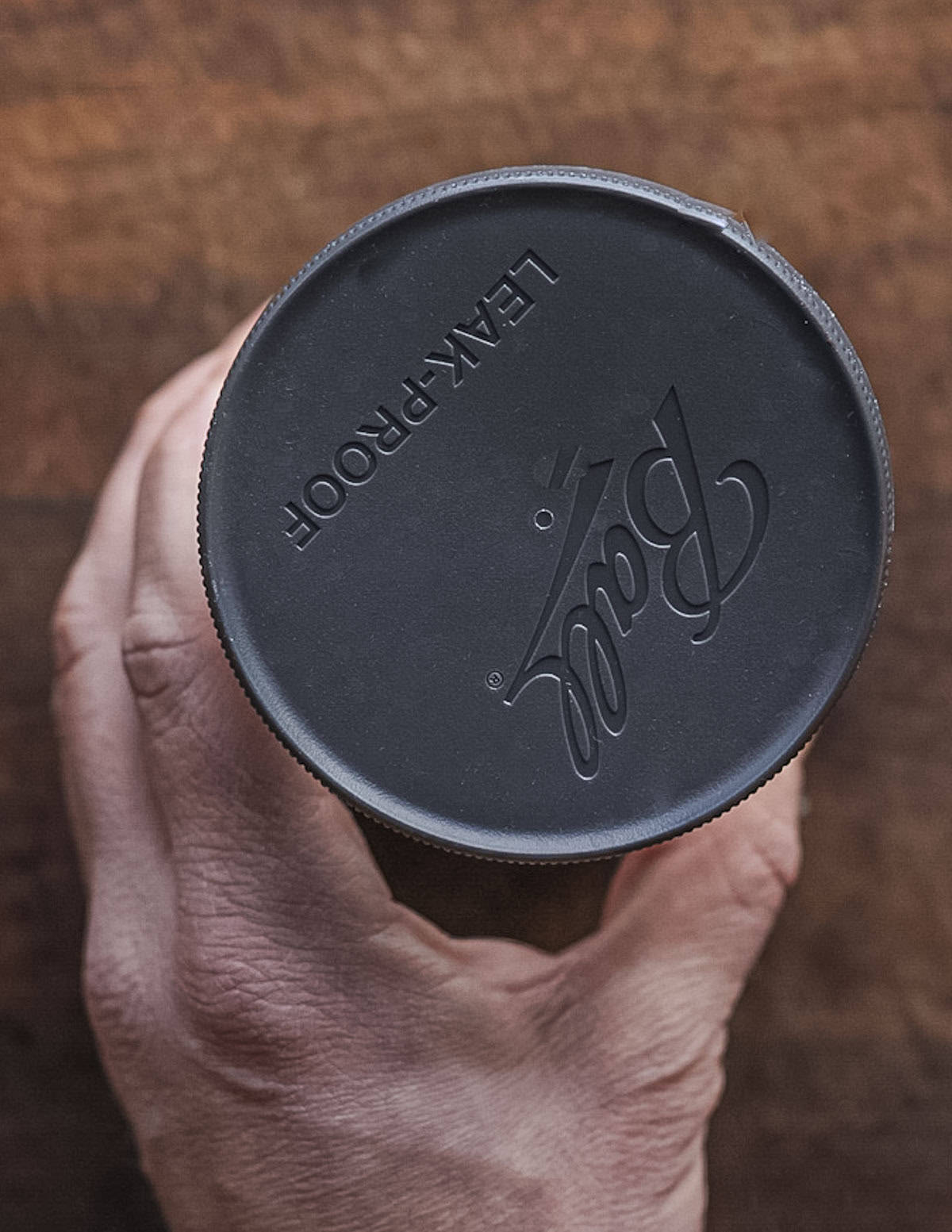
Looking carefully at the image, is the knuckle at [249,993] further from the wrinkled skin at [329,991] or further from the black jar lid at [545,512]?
the black jar lid at [545,512]

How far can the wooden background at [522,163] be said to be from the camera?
0.76m

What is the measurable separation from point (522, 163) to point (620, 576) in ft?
1.23

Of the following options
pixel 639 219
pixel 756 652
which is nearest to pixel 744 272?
pixel 639 219

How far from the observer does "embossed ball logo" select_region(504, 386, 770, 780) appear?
0.49 meters

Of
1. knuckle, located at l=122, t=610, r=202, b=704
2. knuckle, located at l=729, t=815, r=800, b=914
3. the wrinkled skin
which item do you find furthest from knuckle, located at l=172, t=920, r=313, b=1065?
knuckle, located at l=729, t=815, r=800, b=914

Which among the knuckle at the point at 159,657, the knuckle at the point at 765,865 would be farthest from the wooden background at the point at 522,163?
the knuckle at the point at 159,657

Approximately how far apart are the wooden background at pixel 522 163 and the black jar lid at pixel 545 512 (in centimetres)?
31

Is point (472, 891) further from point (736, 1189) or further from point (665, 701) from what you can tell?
point (736, 1189)

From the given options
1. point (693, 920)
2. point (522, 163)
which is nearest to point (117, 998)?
point (693, 920)

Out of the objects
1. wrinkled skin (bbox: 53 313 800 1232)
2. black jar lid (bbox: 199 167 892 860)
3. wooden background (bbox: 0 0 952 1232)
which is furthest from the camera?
wooden background (bbox: 0 0 952 1232)

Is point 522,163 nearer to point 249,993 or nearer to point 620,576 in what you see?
point 620,576

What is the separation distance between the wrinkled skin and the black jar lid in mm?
103

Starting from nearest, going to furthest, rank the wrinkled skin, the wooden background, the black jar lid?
1. the black jar lid
2. the wrinkled skin
3. the wooden background

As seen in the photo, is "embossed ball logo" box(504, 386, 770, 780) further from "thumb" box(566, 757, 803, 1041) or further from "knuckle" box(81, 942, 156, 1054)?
"knuckle" box(81, 942, 156, 1054)
